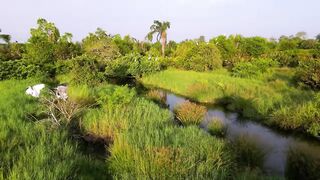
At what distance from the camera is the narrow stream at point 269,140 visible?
8.95 metres

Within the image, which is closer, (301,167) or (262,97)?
(301,167)

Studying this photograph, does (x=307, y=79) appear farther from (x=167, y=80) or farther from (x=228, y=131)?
(x=167, y=80)

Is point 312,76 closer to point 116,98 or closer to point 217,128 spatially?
point 217,128

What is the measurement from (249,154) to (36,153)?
5.54m

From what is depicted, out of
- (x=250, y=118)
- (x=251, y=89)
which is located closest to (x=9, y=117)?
(x=250, y=118)

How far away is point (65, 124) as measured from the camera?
402 inches

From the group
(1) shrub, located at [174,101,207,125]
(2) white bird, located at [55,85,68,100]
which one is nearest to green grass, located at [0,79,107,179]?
(2) white bird, located at [55,85,68,100]

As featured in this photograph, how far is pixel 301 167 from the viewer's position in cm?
815

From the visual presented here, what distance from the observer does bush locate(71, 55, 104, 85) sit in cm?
1677

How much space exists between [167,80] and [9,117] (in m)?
16.5

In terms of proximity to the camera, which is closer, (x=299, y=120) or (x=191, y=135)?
(x=191, y=135)

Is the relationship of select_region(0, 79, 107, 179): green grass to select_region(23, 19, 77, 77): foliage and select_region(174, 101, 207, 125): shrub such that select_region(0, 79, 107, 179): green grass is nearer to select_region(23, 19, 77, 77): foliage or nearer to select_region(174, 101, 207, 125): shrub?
select_region(174, 101, 207, 125): shrub

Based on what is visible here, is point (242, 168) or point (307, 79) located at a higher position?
point (307, 79)

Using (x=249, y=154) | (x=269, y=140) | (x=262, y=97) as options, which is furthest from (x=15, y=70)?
(x=249, y=154)
